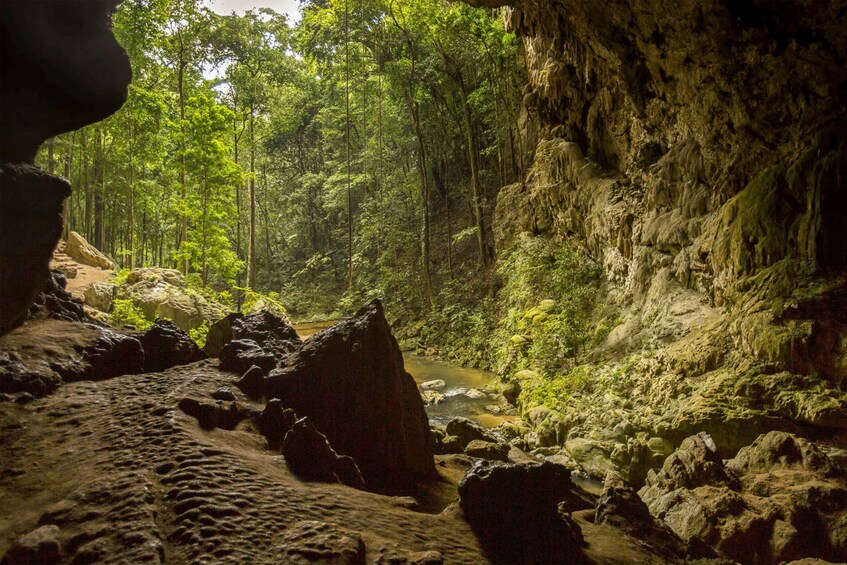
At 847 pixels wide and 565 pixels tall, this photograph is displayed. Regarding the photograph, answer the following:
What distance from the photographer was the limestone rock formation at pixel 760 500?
5129 millimetres

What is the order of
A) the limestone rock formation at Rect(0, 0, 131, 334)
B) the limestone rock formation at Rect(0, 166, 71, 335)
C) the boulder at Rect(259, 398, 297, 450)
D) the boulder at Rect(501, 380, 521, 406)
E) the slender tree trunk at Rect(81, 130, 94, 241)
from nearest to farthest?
the limestone rock formation at Rect(0, 0, 131, 334)
the limestone rock formation at Rect(0, 166, 71, 335)
the boulder at Rect(259, 398, 297, 450)
the boulder at Rect(501, 380, 521, 406)
the slender tree trunk at Rect(81, 130, 94, 241)

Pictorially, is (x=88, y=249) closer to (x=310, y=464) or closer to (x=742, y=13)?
(x=310, y=464)

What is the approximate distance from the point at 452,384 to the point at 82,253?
15090mm

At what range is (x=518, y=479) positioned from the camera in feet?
13.2

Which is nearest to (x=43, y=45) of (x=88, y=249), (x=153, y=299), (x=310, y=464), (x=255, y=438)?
(x=255, y=438)

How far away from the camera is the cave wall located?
722 centimetres

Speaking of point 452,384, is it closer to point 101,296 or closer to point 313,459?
point 101,296

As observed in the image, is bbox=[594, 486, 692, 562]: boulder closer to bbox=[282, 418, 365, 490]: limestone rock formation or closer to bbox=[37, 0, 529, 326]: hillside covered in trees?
bbox=[282, 418, 365, 490]: limestone rock formation

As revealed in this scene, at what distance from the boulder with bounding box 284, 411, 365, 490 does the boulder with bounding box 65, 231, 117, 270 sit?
19.9 meters

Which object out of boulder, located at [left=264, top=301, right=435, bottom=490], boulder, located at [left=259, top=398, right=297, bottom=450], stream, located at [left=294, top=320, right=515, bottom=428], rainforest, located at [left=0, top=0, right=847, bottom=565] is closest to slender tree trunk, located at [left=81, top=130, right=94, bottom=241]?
rainforest, located at [left=0, top=0, right=847, bottom=565]

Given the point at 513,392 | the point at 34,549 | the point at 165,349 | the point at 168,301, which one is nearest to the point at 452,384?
the point at 513,392

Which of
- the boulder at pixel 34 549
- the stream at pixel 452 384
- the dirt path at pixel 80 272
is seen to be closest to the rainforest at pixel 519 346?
the boulder at pixel 34 549

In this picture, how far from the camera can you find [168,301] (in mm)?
12883

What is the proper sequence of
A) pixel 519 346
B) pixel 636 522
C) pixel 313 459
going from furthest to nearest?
pixel 519 346
pixel 636 522
pixel 313 459
